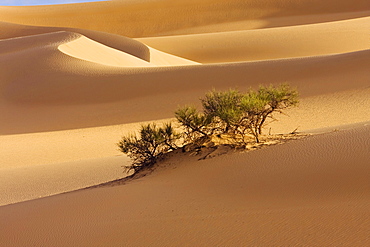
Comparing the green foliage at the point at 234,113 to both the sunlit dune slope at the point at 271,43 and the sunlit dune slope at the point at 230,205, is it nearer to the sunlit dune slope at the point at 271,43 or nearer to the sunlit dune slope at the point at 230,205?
the sunlit dune slope at the point at 230,205

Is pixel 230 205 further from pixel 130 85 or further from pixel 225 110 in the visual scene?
pixel 130 85

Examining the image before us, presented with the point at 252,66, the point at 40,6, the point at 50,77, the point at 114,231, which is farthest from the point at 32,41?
the point at 40,6

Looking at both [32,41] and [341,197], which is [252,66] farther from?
[341,197]

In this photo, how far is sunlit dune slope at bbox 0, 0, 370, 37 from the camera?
68.0 m

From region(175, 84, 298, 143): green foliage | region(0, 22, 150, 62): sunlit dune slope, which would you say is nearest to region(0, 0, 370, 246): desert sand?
region(0, 22, 150, 62): sunlit dune slope

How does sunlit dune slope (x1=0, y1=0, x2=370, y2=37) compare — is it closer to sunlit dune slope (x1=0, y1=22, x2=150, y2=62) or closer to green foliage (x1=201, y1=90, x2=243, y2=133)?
sunlit dune slope (x1=0, y1=22, x2=150, y2=62)

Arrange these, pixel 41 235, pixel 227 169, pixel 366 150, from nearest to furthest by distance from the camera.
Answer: pixel 41 235 < pixel 366 150 < pixel 227 169

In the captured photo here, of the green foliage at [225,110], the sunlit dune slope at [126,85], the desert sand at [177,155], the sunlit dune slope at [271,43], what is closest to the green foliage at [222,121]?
the green foliage at [225,110]

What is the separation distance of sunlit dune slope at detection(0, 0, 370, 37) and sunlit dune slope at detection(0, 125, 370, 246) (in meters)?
58.3

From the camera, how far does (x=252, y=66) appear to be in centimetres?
2509

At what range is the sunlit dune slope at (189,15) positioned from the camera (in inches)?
2677

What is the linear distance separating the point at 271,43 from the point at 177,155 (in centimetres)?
3721

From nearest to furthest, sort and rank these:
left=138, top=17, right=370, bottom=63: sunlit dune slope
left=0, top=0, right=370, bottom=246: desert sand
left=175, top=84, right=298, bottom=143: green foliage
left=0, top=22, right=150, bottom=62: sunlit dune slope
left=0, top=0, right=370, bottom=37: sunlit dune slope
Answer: left=0, top=0, right=370, bottom=246: desert sand → left=175, top=84, right=298, bottom=143: green foliage → left=0, top=22, right=150, bottom=62: sunlit dune slope → left=138, top=17, right=370, bottom=63: sunlit dune slope → left=0, top=0, right=370, bottom=37: sunlit dune slope

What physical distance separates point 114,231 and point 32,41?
2977 cm
